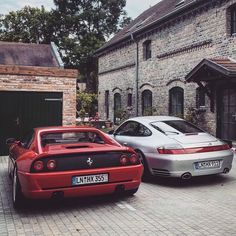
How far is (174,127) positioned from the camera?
8.08m

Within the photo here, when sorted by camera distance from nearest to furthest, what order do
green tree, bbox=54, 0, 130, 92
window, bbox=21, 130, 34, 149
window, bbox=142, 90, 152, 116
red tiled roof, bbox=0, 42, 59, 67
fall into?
window, bbox=21, 130, 34, 149
red tiled roof, bbox=0, 42, 59, 67
window, bbox=142, 90, 152, 116
green tree, bbox=54, 0, 130, 92

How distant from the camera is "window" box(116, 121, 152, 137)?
8109mm

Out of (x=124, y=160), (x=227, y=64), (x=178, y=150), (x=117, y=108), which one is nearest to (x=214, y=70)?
(x=227, y=64)

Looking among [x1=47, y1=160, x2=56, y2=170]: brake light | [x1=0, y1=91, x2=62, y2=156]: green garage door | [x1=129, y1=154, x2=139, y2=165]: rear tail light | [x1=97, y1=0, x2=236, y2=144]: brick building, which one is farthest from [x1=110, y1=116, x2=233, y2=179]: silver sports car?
[x1=97, y1=0, x2=236, y2=144]: brick building

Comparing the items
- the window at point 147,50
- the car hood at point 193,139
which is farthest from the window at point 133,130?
the window at point 147,50

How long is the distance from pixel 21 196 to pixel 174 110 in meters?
13.3

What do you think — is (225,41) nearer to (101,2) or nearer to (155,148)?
(155,148)

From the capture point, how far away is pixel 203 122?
51.5ft

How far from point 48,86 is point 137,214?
737cm

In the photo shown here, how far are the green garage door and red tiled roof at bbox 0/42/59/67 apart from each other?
13.4 feet

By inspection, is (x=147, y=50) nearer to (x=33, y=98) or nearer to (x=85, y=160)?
(x=33, y=98)

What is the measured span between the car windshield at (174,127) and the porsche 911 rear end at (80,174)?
2.29m

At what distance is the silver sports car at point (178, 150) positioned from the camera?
6.98 m

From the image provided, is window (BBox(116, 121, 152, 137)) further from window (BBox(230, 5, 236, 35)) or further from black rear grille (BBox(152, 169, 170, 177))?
window (BBox(230, 5, 236, 35))
